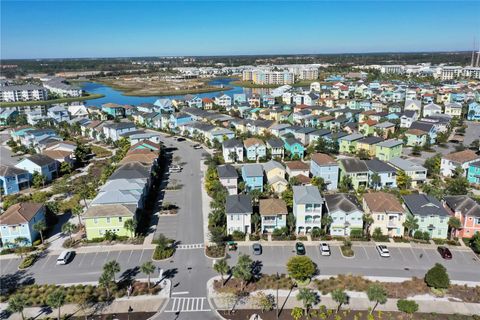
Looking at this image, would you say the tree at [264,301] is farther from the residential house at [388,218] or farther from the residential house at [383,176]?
the residential house at [383,176]

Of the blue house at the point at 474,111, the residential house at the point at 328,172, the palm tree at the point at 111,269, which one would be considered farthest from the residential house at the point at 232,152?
the blue house at the point at 474,111

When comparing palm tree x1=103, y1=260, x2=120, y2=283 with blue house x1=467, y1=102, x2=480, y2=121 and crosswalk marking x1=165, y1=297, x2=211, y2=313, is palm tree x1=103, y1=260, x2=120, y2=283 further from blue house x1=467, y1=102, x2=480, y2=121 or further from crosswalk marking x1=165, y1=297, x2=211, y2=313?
blue house x1=467, y1=102, x2=480, y2=121

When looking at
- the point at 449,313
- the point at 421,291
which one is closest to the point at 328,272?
the point at 421,291

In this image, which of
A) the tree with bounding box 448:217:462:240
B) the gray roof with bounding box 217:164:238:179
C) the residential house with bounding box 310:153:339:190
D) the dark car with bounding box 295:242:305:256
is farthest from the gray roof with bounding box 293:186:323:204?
the tree with bounding box 448:217:462:240

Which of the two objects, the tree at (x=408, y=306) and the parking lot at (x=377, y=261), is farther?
the parking lot at (x=377, y=261)

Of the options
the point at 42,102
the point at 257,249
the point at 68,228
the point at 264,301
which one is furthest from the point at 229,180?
the point at 42,102

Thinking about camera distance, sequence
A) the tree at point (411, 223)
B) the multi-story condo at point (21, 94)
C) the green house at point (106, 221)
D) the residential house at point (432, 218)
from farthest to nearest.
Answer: the multi-story condo at point (21, 94) < the green house at point (106, 221) < the residential house at point (432, 218) < the tree at point (411, 223)
